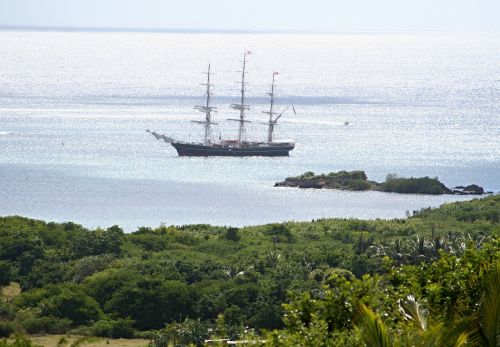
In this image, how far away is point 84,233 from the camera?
174 ft

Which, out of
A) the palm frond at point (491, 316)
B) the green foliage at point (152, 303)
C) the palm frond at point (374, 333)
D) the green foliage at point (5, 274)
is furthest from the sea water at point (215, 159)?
the palm frond at point (374, 333)

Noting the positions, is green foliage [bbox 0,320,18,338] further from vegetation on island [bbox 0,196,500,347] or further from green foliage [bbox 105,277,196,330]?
green foliage [bbox 105,277,196,330]

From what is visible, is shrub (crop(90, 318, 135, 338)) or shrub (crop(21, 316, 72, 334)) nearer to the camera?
shrub (crop(90, 318, 135, 338))

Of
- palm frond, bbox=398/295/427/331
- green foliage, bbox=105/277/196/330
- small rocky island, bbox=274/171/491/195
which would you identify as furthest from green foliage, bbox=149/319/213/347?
small rocky island, bbox=274/171/491/195

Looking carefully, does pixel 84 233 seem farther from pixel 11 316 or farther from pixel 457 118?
pixel 457 118

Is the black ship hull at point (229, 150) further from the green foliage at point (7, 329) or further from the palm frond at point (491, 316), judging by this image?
the palm frond at point (491, 316)

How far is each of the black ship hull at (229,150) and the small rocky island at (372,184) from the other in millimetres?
14895

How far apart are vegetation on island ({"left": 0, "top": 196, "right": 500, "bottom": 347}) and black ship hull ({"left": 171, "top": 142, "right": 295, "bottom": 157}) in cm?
4017

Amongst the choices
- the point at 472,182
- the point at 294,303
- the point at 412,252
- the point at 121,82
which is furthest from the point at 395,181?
the point at 121,82

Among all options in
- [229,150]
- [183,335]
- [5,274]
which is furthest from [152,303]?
[229,150]

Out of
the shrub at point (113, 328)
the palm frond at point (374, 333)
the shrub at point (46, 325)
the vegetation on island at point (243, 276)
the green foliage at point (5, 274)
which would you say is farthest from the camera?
the green foliage at point (5, 274)

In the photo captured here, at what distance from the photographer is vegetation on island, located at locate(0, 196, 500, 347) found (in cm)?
1711

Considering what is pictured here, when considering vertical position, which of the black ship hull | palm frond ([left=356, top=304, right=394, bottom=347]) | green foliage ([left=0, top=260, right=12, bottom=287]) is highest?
the black ship hull

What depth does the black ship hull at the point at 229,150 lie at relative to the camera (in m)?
104
